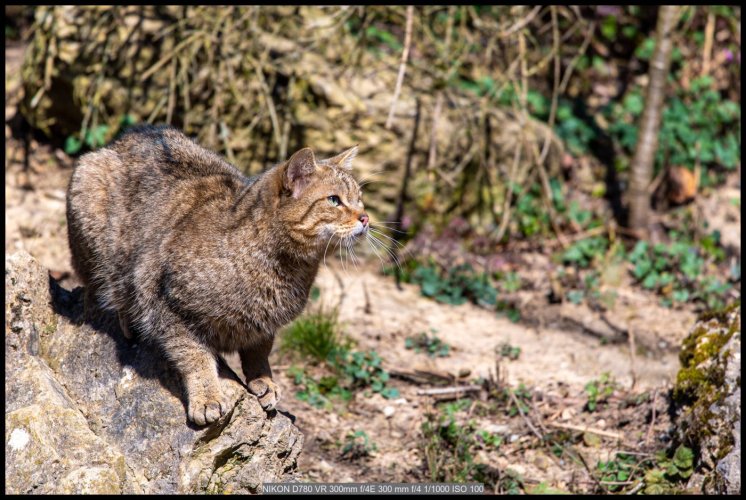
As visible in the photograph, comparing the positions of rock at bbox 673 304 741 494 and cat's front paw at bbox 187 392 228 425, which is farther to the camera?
rock at bbox 673 304 741 494

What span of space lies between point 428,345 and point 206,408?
2.64m

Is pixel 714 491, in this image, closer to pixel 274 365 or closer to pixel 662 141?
pixel 274 365

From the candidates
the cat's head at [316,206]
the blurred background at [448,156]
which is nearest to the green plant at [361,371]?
the blurred background at [448,156]

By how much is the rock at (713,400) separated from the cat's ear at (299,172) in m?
2.29

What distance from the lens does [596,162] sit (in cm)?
799

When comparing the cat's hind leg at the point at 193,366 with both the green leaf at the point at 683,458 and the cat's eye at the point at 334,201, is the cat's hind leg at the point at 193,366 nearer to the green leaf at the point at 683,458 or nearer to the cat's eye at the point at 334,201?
the cat's eye at the point at 334,201

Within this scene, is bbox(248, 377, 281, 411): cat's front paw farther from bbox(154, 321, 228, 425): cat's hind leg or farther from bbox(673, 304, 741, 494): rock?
bbox(673, 304, 741, 494): rock

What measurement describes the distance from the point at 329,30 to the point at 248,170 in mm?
1516

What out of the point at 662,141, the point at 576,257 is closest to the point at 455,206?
the point at 576,257

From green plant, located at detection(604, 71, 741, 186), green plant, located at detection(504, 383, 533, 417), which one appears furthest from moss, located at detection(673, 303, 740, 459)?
green plant, located at detection(604, 71, 741, 186)

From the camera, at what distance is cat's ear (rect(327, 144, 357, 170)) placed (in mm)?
3865

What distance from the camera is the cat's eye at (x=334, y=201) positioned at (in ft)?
11.6

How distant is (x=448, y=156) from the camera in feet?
23.7

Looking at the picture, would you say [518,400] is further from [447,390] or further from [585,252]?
[585,252]
